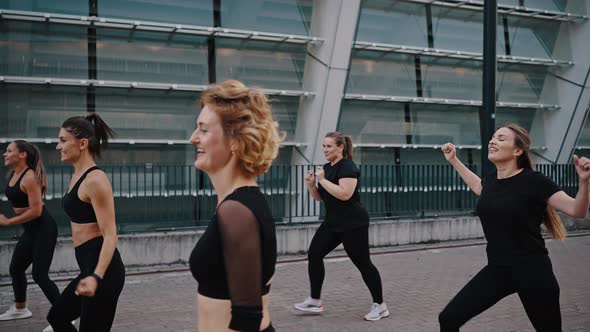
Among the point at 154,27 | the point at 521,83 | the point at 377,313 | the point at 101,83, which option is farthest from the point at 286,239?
the point at 521,83

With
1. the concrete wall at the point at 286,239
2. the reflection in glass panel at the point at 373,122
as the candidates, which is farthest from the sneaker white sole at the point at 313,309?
the reflection in glass panel at the point at 373,122

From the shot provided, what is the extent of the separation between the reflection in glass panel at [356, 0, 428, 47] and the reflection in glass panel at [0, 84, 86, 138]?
662cm

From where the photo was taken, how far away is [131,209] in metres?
10.5

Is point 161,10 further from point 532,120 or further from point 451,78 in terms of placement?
point 532,120

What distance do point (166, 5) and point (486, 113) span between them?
663 cm

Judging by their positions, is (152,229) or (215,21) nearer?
(152,229)

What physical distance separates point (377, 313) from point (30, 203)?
3637 millimetres

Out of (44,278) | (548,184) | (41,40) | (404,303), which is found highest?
(41,40)

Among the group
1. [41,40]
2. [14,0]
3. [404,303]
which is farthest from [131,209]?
[404,303]

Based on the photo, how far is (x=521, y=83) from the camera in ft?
55.8

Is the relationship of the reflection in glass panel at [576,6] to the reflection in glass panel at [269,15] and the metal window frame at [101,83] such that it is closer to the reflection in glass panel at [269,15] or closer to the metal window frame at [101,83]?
the reflection in glass panel at [269,15]

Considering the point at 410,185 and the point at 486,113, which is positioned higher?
the point at 486,113

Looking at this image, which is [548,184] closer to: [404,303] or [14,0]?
[404,303]

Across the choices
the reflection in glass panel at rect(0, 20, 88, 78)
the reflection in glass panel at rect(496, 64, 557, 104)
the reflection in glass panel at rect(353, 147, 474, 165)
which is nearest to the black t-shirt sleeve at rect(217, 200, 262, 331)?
the reflection in glass panel at rect(0, 20, 88, 78)
